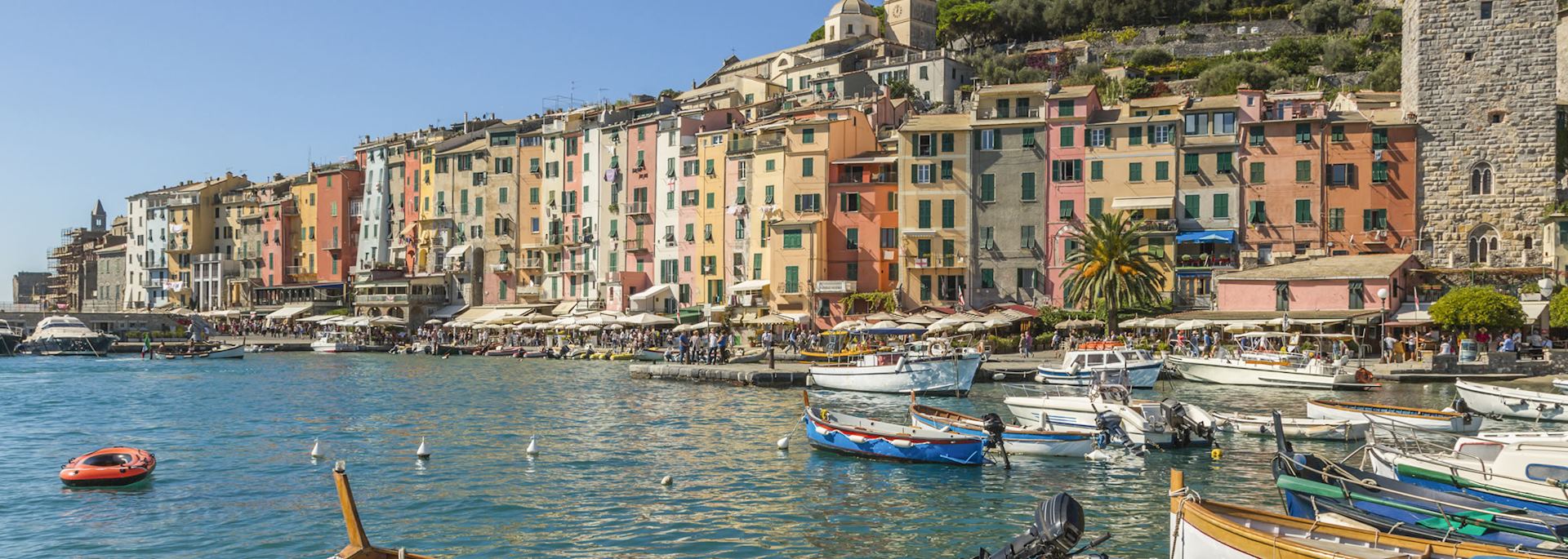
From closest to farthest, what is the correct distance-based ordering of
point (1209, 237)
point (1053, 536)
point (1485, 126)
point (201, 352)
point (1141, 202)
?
point (1053, 536) → point (1485, 126) → point (1209, 237) → point (1141, 202) → point (201, 352)

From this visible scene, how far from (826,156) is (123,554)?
175 feet

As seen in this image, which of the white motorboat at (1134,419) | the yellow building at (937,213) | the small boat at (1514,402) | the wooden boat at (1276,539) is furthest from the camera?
the yellow building at (937,213)

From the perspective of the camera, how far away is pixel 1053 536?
14.4m

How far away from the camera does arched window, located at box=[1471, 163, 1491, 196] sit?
60281 millimetres

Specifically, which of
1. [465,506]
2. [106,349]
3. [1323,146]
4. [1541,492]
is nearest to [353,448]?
[465,506]

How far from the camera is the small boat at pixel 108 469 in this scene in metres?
26.7

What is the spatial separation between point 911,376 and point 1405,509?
28599 millimetres

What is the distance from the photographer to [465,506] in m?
24.5

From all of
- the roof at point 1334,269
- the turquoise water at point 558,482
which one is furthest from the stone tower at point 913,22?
the turquoise water at point 558,482

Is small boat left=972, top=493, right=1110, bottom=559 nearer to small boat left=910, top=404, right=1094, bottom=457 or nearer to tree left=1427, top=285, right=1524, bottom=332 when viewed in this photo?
small boat left=910, top=404, right=1094, bottom=457

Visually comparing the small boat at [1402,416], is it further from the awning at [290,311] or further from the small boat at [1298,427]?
the awning at [290,311]

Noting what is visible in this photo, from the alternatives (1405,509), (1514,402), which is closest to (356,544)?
(1405,509)

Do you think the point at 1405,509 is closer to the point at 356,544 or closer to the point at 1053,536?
the point at 1053,536

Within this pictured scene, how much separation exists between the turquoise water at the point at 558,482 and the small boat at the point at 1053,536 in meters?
5.69
